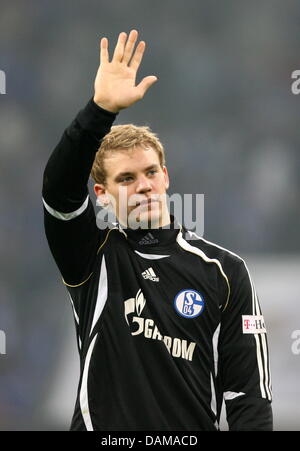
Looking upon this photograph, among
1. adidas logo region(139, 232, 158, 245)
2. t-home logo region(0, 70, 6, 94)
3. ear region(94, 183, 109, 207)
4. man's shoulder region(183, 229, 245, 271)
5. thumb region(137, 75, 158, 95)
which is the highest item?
t-home logo region(0, 70, 6, 94)

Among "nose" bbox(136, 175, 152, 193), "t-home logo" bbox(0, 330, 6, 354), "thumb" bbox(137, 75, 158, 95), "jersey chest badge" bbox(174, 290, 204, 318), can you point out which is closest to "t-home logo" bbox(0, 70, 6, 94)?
"t-home logo" bbox(0, 330, 6, 354)

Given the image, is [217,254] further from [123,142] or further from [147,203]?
[123,142]

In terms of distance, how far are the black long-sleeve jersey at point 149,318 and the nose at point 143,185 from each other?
147 millimetres

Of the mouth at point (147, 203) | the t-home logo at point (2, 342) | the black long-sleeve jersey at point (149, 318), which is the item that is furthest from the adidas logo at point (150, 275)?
the t-home logo at point (2, 342)

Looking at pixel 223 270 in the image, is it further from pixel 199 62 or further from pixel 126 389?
pixel 199 62

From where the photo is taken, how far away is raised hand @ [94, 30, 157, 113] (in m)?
2.20

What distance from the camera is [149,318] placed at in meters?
2.33

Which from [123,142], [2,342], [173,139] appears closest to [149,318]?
[123,142]

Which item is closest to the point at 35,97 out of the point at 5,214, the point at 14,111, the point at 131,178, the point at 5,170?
the point at 14,111

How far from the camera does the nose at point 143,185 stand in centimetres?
249

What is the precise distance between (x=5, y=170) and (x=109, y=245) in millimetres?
4071

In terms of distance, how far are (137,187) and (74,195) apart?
0.31 meters

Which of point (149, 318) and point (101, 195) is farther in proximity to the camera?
point (101, 195)

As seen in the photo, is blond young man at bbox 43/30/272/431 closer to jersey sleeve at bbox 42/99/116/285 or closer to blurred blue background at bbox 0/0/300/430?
jersey sleeve at bbox 42/99/116/285
